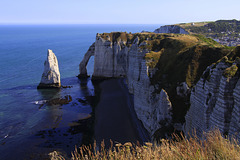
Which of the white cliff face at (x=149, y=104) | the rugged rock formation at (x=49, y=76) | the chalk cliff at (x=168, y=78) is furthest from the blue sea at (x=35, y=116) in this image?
the chalk cliff at (x=168, y=78)

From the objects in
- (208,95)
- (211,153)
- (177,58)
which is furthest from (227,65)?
(177,58)

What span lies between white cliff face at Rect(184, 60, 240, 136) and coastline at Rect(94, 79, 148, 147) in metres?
9.62

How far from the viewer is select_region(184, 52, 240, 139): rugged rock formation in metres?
13.2

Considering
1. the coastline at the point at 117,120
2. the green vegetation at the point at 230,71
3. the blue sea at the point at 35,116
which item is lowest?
the blue sea at the point at 35,116

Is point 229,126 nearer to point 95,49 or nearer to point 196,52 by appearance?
point 196,52

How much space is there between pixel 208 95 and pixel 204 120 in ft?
7.42

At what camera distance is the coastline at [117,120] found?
28.5m

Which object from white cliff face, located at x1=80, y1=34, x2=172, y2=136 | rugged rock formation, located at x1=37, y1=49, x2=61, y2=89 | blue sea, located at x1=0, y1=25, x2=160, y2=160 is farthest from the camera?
rugged rock formation, located at x1=37, y1=49, x2=61, y2=89

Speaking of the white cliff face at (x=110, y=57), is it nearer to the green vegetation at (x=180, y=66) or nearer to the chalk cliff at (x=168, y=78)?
the chalk cliff at (x=168, y=78)

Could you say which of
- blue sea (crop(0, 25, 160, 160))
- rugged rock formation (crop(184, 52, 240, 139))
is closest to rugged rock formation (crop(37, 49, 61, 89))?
blue sea (crop(0, 25, 160, 160))

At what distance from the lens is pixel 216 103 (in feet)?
48.0

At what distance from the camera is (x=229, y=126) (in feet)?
44.3

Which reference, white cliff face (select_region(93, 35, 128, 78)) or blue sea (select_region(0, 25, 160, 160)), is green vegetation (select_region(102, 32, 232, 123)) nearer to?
blue sea (select_region(0, 25, 160, 160))

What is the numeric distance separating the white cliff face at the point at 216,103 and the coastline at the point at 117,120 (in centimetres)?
962
